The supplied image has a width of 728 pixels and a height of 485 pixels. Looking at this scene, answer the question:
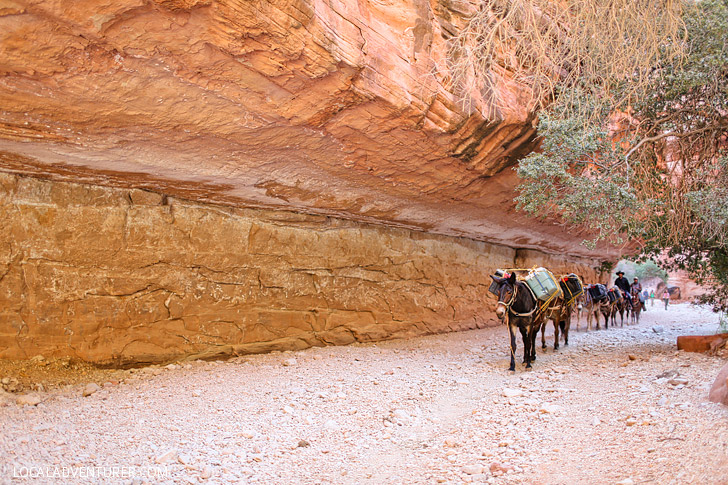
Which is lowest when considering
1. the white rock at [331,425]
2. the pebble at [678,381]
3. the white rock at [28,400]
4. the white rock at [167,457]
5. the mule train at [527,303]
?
the white rock at [331,425]

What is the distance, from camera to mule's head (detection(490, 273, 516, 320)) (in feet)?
23.6

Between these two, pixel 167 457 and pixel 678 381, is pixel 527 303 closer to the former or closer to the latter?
pixel 678 381

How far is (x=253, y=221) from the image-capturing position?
7453 mm

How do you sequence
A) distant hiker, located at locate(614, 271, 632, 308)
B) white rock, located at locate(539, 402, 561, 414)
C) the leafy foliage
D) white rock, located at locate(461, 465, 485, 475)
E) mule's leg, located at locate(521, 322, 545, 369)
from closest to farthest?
white rock, located at locate(461, 465, 485, 475)
white rock, located at locate(539, 402, 561, 414)
the leafy foliage
mule's leg, located at locate(521, 322, 545, 369)
distant hiker, located at locate(614, 271, 632, 308)

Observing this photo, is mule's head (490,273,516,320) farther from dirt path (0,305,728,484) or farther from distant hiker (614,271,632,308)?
distant hiker (614,271,632,308)

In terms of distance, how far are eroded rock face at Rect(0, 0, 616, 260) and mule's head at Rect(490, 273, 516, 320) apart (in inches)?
67.5

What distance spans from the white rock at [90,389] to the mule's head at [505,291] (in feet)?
17.9

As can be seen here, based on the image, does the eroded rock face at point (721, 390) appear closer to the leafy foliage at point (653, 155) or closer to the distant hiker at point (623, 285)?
the leafy foliage at point (653, 155)

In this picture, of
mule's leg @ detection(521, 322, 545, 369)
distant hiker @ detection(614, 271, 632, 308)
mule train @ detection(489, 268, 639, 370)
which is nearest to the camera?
mule train @ detection(489, 268, 639, 370)

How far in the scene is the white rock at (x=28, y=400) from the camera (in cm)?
484

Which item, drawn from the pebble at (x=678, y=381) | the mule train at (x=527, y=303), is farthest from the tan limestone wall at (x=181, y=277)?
the pebble at (x=678, y=381)

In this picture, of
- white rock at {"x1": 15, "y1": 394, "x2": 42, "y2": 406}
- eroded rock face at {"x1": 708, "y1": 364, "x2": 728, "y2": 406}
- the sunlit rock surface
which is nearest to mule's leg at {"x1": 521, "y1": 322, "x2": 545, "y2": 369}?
the sunlit rock surface

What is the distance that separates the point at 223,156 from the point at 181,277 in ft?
6.71

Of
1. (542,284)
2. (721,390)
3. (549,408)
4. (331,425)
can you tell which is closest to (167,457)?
(331,425)
